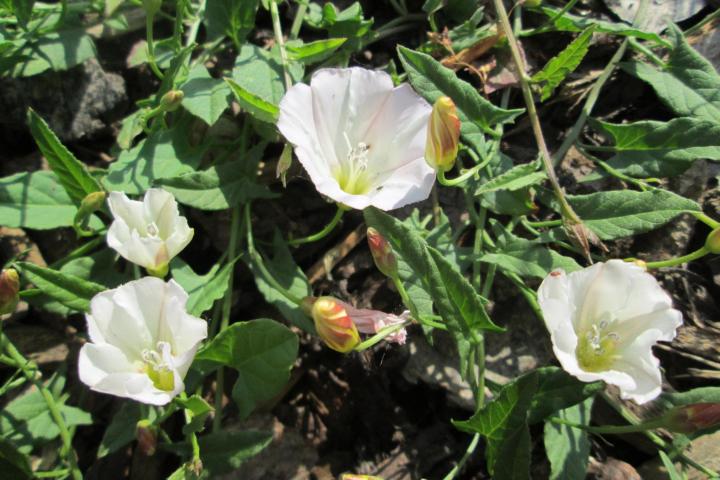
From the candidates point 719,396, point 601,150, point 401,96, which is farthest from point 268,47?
point 719,396

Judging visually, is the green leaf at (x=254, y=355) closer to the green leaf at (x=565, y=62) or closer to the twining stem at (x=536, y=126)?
the twining stem at (x=536, y=126)

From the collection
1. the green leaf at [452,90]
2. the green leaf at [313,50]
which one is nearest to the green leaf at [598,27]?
the green leaf at [452,90]

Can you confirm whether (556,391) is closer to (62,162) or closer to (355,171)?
(355,171)

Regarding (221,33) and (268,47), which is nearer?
(221,33)

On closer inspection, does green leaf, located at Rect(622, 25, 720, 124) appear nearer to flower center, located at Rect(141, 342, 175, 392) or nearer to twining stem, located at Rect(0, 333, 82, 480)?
flower center, located at Rect(141, 342, 175, 392)

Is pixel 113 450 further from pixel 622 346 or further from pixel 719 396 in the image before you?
pixel 719 396

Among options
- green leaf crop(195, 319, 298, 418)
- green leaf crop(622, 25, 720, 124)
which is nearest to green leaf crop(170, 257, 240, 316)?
green leaf crop(195, 319, 298, 418)
